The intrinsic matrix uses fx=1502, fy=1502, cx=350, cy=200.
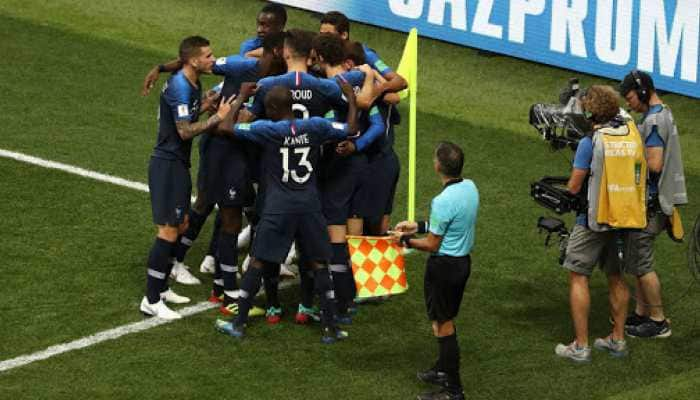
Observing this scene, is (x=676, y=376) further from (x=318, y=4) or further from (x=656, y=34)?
(x=318, y=4)

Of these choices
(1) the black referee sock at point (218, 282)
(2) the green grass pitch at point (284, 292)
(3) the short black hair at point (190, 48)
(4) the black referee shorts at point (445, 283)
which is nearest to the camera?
(4) the black referee shorts at point (445, 283)

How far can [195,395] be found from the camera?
10836mm

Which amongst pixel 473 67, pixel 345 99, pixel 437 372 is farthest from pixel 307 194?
pixel 473 67

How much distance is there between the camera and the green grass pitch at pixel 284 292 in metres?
11.2

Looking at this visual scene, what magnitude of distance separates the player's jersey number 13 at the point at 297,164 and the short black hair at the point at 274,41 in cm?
121

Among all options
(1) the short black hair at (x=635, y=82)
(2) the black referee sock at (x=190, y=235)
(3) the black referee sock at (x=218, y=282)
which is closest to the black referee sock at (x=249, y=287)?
(3) the black referee sock at (x=218, y=282)

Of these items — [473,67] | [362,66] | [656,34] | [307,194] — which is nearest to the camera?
[307,194]

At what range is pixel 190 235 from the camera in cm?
1329

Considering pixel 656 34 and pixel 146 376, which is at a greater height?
pixel 656 34

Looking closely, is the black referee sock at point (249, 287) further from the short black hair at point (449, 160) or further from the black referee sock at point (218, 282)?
the short black hair at point (449, 160)

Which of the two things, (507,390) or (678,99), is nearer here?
(507,390)

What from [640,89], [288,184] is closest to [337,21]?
[288,184]

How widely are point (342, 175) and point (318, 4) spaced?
9.29 meters

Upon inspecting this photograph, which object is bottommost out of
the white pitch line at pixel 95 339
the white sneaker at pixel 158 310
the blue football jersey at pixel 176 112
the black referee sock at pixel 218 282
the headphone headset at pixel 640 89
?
the white pitch line at pixel 95 339
